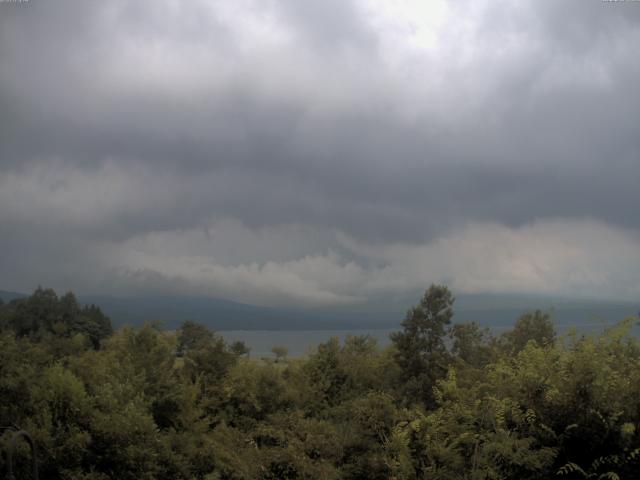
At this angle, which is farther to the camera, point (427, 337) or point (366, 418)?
point (427, 337)

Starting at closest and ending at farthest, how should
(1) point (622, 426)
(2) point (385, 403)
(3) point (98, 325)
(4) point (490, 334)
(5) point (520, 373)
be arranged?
(1) point (622, 426)
(5) point (520, 373)
(2) point (385, 403)
(4) point (490, 334)
(3) point (98, 325)

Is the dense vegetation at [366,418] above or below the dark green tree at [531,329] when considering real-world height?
below

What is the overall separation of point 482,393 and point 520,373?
4.02 metres

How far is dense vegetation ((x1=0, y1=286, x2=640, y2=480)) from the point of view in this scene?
11.7 m

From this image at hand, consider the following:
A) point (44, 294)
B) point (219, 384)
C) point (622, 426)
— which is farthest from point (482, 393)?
point (44, 294)

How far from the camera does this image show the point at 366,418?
622 inches

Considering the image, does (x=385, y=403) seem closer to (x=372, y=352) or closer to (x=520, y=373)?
(x=520, y=373)

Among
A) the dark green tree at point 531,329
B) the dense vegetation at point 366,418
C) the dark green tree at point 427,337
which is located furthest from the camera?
the dark green tree at point 531,329

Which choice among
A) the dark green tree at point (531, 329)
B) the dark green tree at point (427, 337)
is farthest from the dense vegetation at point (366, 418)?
the dark green tree at point (531, 329)

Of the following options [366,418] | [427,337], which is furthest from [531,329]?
[366,418]

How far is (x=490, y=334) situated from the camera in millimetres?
29219

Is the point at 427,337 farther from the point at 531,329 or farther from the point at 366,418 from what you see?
the point at 531,329

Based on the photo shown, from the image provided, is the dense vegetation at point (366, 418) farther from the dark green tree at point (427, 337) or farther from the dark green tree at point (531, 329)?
the dark green tree at point (531, 329)

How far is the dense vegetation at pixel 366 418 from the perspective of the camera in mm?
11719
